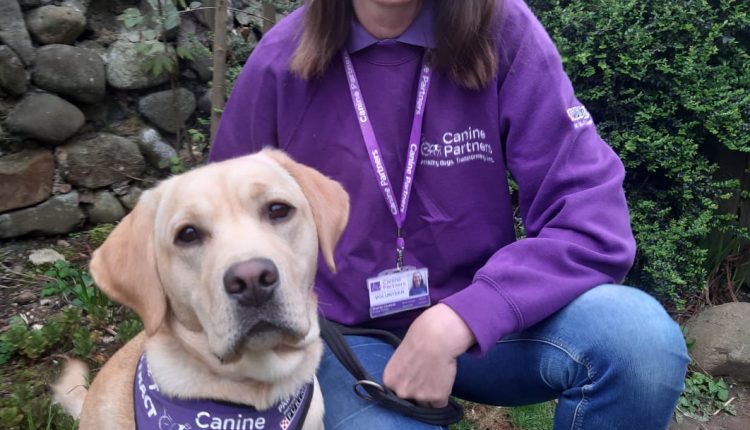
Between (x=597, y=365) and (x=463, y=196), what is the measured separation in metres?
0.74

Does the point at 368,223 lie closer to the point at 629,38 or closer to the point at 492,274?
the point at 492,274

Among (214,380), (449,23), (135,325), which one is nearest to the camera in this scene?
(214,380)

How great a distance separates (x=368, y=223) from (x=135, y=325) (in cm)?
163

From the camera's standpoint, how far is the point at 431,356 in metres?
1.89

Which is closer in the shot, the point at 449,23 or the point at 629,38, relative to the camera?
the point at 449,23

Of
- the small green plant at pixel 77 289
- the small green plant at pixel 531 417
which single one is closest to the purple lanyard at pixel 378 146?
the small green plant at pixel 531 417

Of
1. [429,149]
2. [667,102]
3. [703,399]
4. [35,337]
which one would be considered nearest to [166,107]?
[35,337]

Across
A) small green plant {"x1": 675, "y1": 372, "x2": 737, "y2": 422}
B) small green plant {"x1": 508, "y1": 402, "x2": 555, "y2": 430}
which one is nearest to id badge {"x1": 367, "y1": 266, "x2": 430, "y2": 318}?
small green plant {"x1": 508, "y1": 402, "x2": 555, "y2": 430}

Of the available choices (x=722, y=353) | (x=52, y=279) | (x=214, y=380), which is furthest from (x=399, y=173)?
(x=722, y=353)

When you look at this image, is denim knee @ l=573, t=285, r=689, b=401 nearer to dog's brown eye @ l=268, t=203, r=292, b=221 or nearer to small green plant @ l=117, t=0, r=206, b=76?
dog's brown eye @ l=268, t=203, r=292, b=221

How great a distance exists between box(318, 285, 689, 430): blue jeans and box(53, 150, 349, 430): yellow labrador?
48cm

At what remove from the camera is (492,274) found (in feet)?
6.37

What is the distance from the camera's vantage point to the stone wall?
11.6 ft

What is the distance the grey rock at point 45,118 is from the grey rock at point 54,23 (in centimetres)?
34
